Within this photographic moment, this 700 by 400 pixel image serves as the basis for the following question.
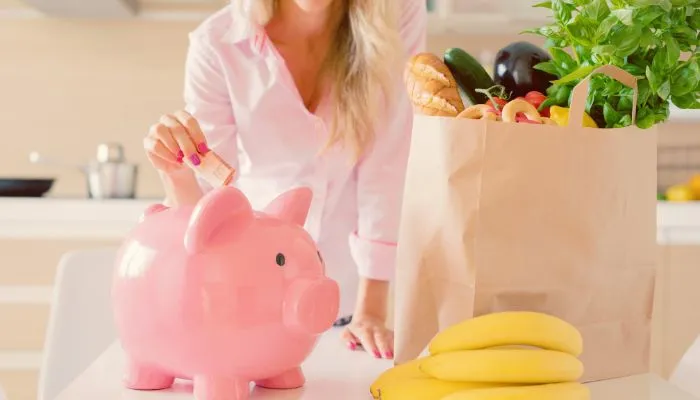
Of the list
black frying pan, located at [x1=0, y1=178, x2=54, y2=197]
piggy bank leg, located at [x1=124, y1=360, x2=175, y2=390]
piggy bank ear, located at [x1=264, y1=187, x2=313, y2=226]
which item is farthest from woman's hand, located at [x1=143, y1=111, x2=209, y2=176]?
black frying pan, located at [x1=0, y1=178, x2=54, y2=197]

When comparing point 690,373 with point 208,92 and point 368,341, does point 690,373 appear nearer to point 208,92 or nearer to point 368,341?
point 368,341

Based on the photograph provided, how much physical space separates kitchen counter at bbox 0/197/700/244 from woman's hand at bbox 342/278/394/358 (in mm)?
1568

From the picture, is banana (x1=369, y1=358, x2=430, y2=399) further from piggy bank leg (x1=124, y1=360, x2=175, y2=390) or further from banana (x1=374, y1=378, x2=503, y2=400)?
piggy bank leg (x1=124, y1=360, x2=175, y2=390)

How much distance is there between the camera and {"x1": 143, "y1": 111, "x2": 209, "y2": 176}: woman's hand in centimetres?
83

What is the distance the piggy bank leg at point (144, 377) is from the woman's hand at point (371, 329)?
28 centimetres

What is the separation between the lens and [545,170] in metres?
0.70

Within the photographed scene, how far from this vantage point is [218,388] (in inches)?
27.2

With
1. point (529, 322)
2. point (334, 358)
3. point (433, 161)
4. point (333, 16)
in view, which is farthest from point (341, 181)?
point (529, 322)

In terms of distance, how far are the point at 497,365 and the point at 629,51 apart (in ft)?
0.96

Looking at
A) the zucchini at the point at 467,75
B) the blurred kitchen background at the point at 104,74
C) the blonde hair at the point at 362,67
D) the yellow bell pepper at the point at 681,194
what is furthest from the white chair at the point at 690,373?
the blurred kitchen background at the point at 104,74

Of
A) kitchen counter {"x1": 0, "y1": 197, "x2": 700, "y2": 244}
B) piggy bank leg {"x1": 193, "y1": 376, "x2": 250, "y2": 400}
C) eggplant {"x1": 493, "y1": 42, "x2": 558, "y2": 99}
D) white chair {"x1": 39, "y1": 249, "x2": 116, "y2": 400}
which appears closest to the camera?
piggy bank leg {"x1": 193, "y1": 376, "x2": 250, "y2": 400}

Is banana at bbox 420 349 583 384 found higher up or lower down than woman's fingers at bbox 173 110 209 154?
lower down

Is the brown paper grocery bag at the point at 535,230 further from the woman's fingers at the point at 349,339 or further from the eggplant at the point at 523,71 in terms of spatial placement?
the woman's fingers at the point at 349,339

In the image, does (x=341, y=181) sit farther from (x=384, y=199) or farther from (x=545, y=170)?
(x=545, y=170)
